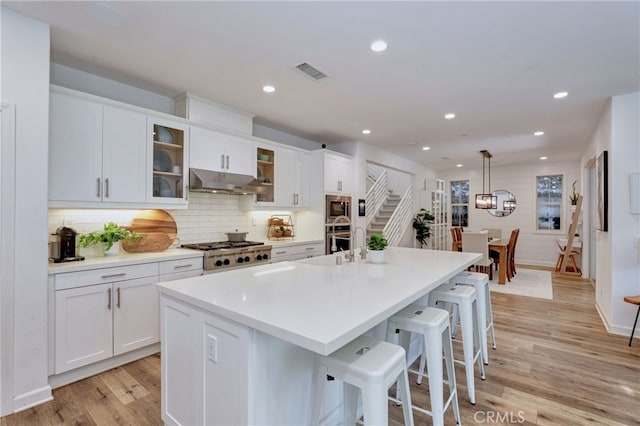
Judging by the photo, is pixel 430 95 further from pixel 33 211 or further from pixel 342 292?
pixel 33 211

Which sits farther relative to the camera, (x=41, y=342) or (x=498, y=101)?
(x=498, y=101)

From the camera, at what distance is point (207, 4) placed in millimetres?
2006

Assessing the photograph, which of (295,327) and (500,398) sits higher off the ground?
(295,327)

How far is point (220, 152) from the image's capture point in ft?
12.4

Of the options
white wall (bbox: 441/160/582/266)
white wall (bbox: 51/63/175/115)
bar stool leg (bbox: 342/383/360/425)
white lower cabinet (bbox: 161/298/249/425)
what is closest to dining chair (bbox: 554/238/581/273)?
white wall (bbox: 441/160/582/266)

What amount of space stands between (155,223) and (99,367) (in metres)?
1.46

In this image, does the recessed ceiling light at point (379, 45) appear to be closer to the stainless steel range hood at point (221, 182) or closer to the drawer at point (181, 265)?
the stainless steel range hood at point (221, 182)

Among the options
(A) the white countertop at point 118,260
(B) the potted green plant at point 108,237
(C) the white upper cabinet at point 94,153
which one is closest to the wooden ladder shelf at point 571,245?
(A) the white countertop at point 118,260

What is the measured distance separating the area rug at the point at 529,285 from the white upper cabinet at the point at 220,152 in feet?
15.2

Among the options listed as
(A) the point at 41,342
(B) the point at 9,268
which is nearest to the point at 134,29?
(B) the point at 9,268

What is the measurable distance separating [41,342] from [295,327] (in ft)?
7.23

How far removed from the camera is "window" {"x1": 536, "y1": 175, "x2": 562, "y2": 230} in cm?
815

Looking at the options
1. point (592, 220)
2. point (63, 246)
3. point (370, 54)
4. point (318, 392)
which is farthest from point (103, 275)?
point (592, 220)

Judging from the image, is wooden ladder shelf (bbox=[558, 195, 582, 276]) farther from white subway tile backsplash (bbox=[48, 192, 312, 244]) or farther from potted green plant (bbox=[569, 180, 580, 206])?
white subway tile backsplash (bbox=[48, 192, 312, 244])
